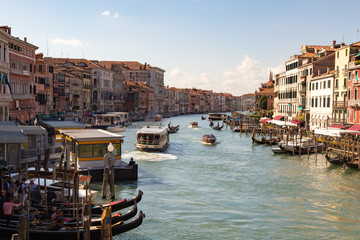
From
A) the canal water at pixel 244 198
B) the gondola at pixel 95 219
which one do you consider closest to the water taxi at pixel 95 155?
the canal water at pixel 244 198

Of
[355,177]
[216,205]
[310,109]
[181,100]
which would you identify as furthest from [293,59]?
[181,100]

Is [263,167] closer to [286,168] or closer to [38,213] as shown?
[286,168]

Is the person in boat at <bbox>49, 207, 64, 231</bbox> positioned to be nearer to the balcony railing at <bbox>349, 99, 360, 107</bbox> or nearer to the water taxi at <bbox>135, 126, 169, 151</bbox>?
the water taxi at <bbox>135, 126, 169, 151</bbox>

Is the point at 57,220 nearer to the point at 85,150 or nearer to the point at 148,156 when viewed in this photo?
the point at 85,150

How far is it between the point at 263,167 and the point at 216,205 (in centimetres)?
835

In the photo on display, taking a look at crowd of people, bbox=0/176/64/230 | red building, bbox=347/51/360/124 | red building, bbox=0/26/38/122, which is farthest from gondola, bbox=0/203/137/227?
red building, bbox=0/26/38/122

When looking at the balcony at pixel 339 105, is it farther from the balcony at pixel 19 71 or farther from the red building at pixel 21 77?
the balcony at pixel 19 71

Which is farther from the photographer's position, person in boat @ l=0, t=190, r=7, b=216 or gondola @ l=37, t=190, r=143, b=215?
gondola @ l=37, t=190, r=143, b=215

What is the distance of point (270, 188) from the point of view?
633 inches

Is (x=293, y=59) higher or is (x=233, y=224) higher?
(x=293, y=59)

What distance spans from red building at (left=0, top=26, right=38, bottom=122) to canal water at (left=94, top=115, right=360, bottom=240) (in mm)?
13533

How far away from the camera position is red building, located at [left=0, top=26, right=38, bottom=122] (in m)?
31.9

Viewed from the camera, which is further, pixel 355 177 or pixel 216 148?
pixel 216 148

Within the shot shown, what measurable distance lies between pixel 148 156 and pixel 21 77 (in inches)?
626
